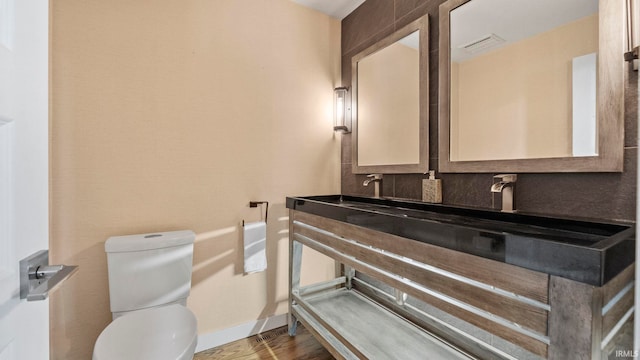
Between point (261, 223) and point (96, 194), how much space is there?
97cm

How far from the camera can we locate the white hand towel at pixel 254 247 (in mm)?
1964

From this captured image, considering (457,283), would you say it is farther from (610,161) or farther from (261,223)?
(261,223)

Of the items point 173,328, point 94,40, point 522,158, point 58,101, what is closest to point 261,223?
point 173,328

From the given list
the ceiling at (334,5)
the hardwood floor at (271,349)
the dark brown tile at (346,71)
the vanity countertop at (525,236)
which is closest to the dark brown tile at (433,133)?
the vanity countertop at (525,236)

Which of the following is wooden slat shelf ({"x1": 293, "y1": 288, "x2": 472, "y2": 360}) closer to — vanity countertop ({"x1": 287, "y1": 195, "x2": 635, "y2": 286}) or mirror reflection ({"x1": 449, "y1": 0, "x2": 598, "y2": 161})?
vanity countertop ({"x1": 287, "y1": 195, "x2": 635, "y2": 286})

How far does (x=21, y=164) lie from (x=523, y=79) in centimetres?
175

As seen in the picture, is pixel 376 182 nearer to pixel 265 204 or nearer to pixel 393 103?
pixel 393 103

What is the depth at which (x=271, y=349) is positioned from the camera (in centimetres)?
191

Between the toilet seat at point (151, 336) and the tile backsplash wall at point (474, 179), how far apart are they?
1471 millimetres

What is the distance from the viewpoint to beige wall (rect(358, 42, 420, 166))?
6.07ft

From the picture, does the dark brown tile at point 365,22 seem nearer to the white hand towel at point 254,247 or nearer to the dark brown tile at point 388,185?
the dark brown tile at point 388,185

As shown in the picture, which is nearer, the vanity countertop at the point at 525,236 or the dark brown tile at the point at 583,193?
the vanity countertop at the point at 525,236

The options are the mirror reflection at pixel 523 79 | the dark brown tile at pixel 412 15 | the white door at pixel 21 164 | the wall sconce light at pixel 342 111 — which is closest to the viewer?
the white door at pixel 21 164

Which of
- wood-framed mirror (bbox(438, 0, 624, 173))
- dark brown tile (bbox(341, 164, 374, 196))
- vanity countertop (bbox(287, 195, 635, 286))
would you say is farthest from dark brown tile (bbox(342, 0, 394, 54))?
vanity countertop (bbox(287, 195, 635, 286))
